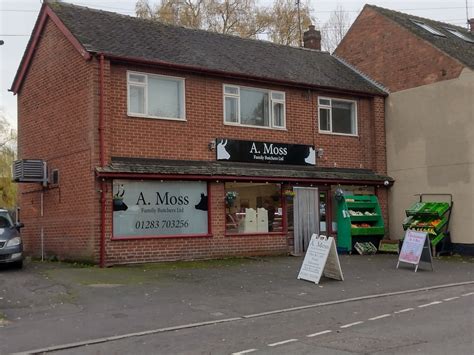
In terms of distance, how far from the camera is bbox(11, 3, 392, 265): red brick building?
15562 mm

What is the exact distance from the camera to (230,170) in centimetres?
1716

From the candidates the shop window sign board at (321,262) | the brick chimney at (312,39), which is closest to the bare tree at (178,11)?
the brick chimney at (312,39)

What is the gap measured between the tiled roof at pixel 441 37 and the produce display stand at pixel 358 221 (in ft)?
17.8

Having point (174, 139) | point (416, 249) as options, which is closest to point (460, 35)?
point (416, 249)

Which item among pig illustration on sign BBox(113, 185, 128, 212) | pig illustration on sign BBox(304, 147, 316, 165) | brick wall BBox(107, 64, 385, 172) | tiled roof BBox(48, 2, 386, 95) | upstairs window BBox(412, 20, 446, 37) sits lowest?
pig illustration on sign BBox(113, 185, 128, 212)

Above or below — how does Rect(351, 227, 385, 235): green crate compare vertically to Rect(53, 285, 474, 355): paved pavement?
above

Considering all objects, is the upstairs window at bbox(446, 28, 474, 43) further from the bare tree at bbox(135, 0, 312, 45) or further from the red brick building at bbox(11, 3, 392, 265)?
the bare tree at bbox(135, 0, 312, 45)

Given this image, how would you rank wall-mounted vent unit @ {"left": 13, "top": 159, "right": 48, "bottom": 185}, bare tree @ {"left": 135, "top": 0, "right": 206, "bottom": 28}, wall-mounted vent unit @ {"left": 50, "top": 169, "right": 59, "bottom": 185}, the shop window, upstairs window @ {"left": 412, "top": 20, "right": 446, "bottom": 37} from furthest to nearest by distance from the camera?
bare tree @ {"left": 135, "top": 0, "right": 206, "bottom": 28} < upstairs window @ {"left": 412, "top": 20, "right": 446, "bottom": 37} < the shop window < wall-mounted vent unit @ {"left": 50, "top": 169, "right": 59, "bottom": 185} < wall-mounted vent unit @ {"left": 13, "top": 159, "right": 48, "bottom": 185}

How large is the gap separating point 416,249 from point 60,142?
1029 centimetres

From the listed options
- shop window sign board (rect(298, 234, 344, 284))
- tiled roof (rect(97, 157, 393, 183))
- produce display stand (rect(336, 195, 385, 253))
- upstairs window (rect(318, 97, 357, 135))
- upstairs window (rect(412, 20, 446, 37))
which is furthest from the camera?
upstairs window (rect(412, 20, 446, 37))

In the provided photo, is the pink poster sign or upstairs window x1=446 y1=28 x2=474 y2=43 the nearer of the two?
the pink poster sign

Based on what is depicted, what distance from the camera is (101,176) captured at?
14.9 metres

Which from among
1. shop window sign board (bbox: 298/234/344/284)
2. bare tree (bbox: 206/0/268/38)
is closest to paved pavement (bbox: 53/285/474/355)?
shop window sign board (bbox: 298/234/344/284)

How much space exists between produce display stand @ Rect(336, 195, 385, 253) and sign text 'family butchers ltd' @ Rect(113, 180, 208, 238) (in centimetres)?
496
